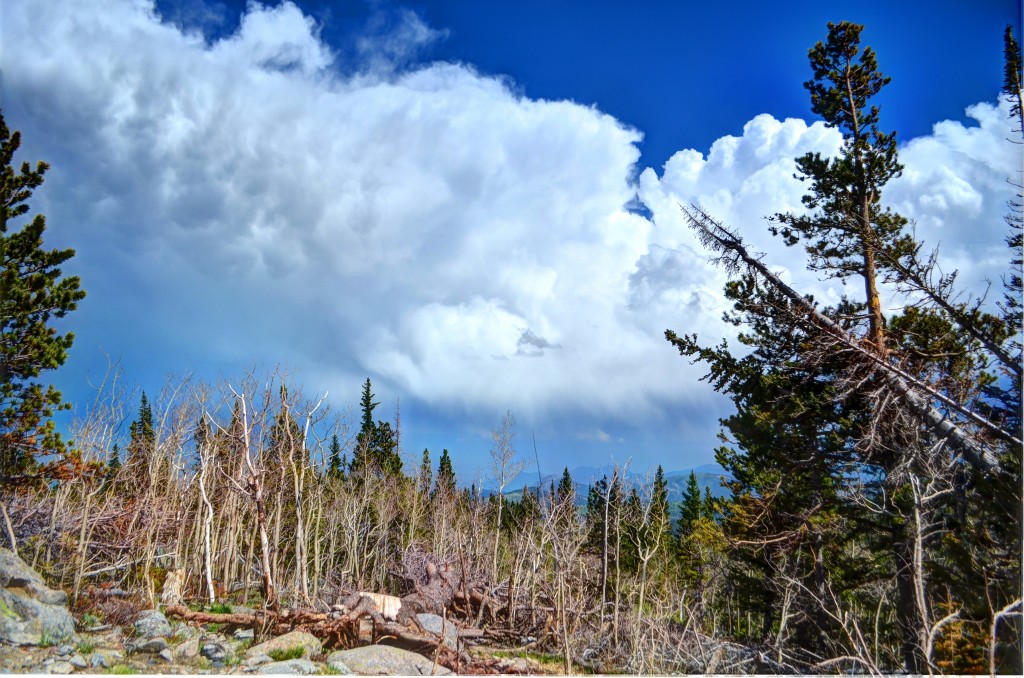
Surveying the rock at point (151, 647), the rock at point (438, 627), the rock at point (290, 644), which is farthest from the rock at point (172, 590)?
the rock at point (438, 627)

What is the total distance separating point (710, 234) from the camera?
19.9ft

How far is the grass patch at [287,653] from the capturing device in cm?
516

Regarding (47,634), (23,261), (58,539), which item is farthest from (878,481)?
(58,539)

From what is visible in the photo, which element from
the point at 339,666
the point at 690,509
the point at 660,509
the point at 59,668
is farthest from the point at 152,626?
the point at 690,509

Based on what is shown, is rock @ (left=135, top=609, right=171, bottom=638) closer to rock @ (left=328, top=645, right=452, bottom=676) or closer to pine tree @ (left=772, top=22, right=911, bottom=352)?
rock @ (left=328, top=645, right=452, bottom=676)

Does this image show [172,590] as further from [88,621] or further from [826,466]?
[826,466]

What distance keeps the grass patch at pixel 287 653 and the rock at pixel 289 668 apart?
0.26 m

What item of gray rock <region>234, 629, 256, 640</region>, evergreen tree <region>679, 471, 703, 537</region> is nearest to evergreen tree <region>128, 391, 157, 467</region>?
gray rock <region>234, 629, 256, 640</region>

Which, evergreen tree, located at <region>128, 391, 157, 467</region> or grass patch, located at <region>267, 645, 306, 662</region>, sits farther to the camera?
evergreen tree, located at <region>128, 391, 157, 467</region>

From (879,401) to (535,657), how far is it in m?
4.13

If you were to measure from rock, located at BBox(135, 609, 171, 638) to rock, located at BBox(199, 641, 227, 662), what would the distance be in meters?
0.52

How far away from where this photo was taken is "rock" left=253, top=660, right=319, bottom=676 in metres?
4.78

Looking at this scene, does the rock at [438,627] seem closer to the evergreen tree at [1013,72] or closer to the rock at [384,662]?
the rock at [384,662]

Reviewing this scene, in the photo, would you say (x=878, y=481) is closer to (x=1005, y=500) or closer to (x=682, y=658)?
(x=1005, y=500)
